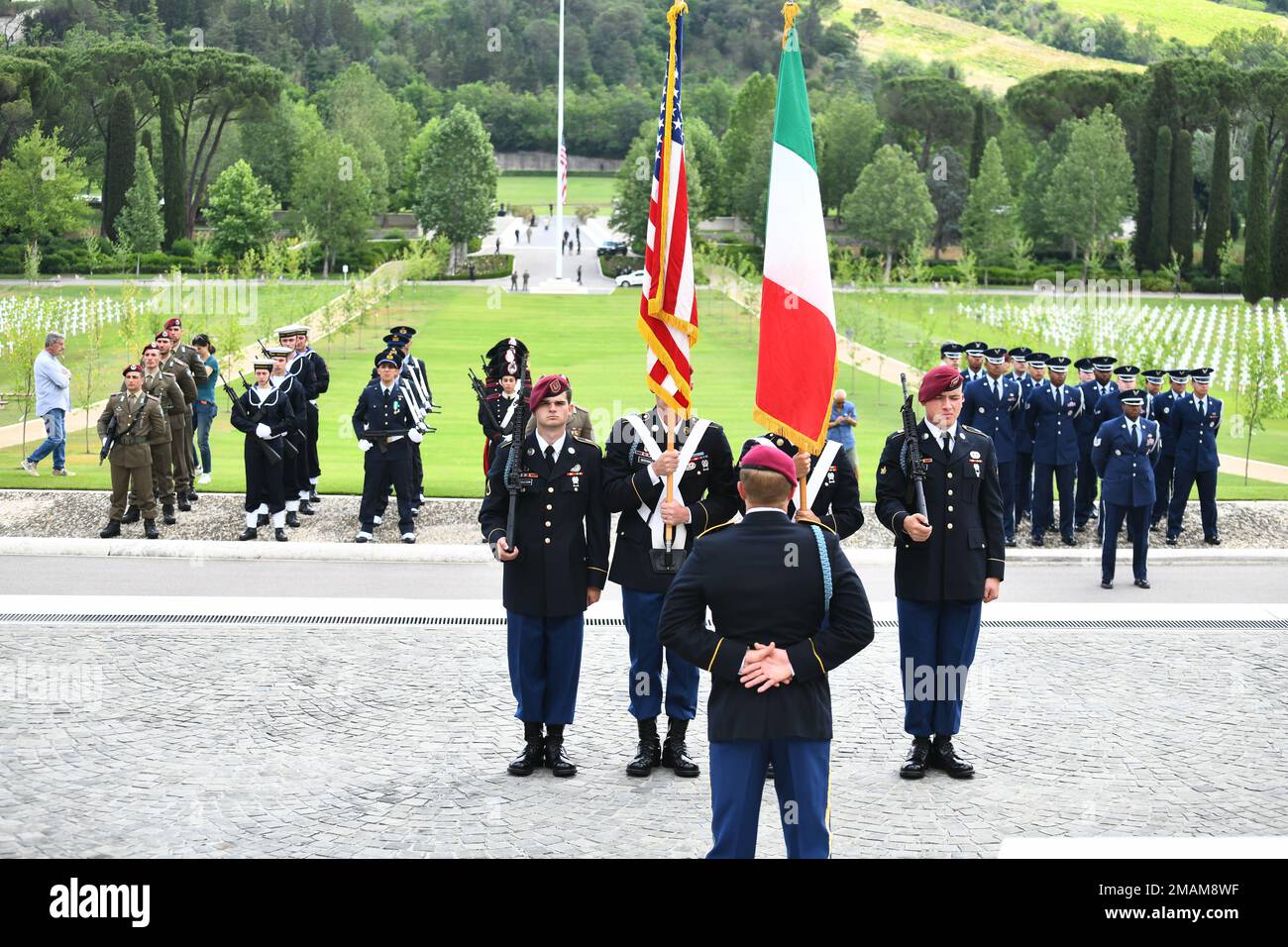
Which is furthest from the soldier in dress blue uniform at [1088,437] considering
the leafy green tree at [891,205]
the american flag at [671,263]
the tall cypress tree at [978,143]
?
the tall cypress tree at [978,143]

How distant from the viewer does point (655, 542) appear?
→ 831 centimetres

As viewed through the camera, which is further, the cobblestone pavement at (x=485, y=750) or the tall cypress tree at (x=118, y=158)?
the tall cypress tree at (x=118, y=158)

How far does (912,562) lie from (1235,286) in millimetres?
71684

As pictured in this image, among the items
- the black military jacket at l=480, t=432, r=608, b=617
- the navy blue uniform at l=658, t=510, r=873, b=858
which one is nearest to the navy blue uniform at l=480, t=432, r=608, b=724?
the black military jacket at l=480, t=432, r=608, b=617

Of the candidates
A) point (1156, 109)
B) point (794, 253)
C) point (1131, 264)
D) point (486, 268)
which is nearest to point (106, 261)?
point (486, 268)

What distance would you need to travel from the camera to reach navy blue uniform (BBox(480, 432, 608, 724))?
832 cm

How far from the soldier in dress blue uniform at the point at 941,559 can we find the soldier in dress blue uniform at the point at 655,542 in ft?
3.41

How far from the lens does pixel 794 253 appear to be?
26.6 ft

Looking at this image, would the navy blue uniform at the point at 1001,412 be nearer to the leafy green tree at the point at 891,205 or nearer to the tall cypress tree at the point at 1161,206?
the tall cypress tree at the point at 1161,206

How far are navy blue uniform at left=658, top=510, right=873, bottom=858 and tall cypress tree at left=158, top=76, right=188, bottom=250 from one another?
266ft

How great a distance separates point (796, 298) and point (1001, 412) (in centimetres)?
926

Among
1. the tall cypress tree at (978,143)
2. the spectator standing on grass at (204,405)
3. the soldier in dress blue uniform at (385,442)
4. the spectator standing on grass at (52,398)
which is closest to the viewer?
the soldier in dress blue uniform at (385,442)

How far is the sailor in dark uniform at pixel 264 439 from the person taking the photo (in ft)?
50.5
